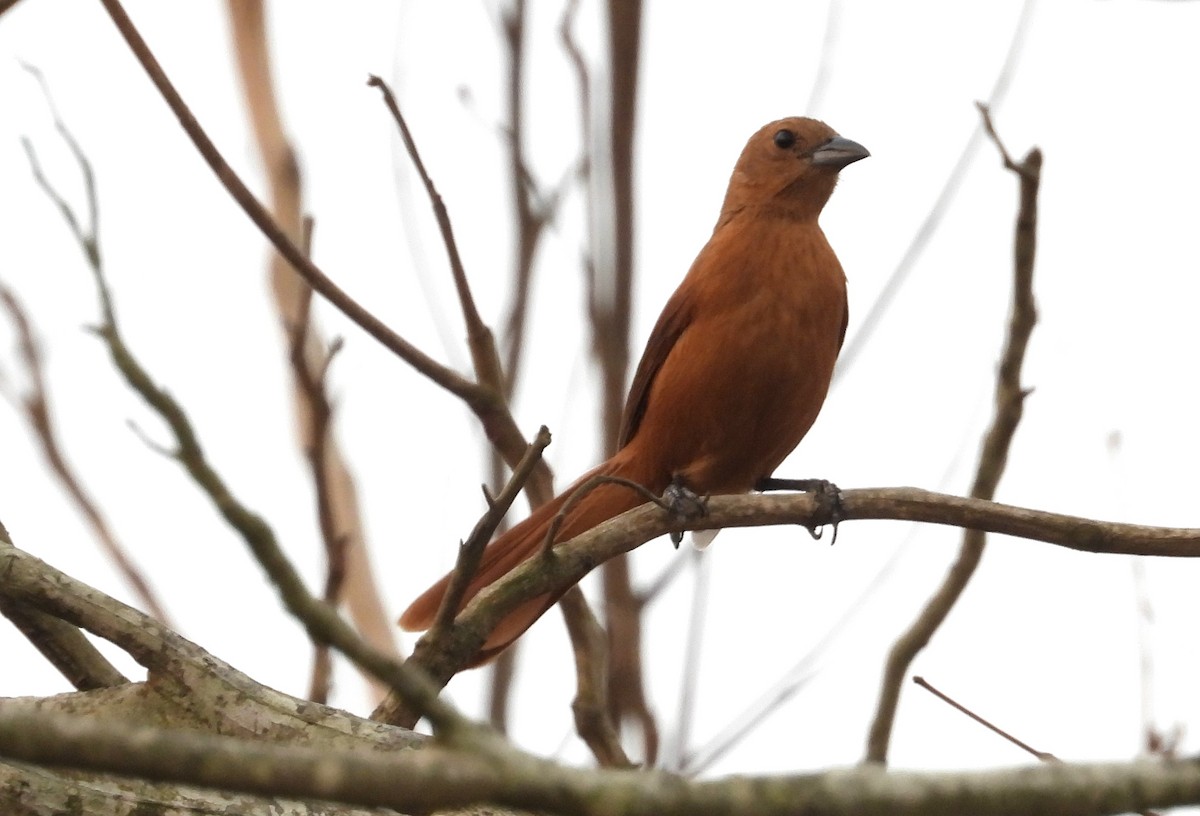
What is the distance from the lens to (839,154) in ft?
17.4

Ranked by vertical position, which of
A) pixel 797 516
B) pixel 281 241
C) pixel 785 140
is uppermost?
pixel 785 140

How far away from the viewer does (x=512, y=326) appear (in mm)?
4660

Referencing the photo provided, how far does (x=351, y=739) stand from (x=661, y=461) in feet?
7.20

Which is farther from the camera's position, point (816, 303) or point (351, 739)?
point (816, 303)

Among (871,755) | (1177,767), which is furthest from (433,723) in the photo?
(871,755)

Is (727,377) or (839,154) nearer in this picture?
(727,377)

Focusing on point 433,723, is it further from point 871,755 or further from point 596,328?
point 596,328

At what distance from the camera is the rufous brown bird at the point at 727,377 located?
4.66m

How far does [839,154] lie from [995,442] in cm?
164

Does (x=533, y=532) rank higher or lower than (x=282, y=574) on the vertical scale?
higher

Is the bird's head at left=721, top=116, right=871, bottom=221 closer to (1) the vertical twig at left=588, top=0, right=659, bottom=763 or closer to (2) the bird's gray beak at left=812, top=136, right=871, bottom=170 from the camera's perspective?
(2) the bird's gray beak at left=812, top=136, right=871, bottom=170

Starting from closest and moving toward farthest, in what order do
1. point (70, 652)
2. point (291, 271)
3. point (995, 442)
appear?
1. point (70, 652)
2. point (995, 442)
3. point (291, 271)

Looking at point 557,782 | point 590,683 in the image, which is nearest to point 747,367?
point 590,683

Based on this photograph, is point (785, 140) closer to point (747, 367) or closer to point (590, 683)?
point (747, 367)
